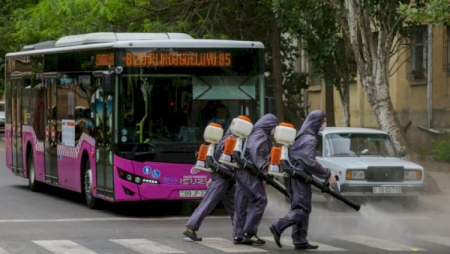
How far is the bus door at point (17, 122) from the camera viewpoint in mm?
23933

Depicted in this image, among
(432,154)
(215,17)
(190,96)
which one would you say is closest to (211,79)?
(190,96)

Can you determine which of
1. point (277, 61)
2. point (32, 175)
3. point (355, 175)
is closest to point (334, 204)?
point (355, 175)

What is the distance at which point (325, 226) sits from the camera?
1728 cm

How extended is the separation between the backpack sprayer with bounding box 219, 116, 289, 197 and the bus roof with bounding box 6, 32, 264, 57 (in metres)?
4.22

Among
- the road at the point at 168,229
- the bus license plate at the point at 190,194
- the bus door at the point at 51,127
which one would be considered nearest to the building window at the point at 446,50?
the road at the point at 168,229

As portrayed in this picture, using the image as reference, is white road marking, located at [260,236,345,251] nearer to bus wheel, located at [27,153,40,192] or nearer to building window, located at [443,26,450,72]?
bus wheel, located at [27,153,40,192]

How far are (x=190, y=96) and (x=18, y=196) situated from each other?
5.82 m

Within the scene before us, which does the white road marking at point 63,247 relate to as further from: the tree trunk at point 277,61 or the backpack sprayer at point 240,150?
the tree trunk at point 277,61

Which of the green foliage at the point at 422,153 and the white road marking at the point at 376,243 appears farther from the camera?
the green foliage at the point at 422,153

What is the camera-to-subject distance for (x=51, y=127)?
851 inches

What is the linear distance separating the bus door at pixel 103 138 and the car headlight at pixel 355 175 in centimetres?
393

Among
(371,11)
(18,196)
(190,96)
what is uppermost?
(371,11)

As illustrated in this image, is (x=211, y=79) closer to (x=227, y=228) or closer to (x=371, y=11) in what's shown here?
(x=227, y=228)

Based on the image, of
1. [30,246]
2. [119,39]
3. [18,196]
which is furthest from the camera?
[18,196]
